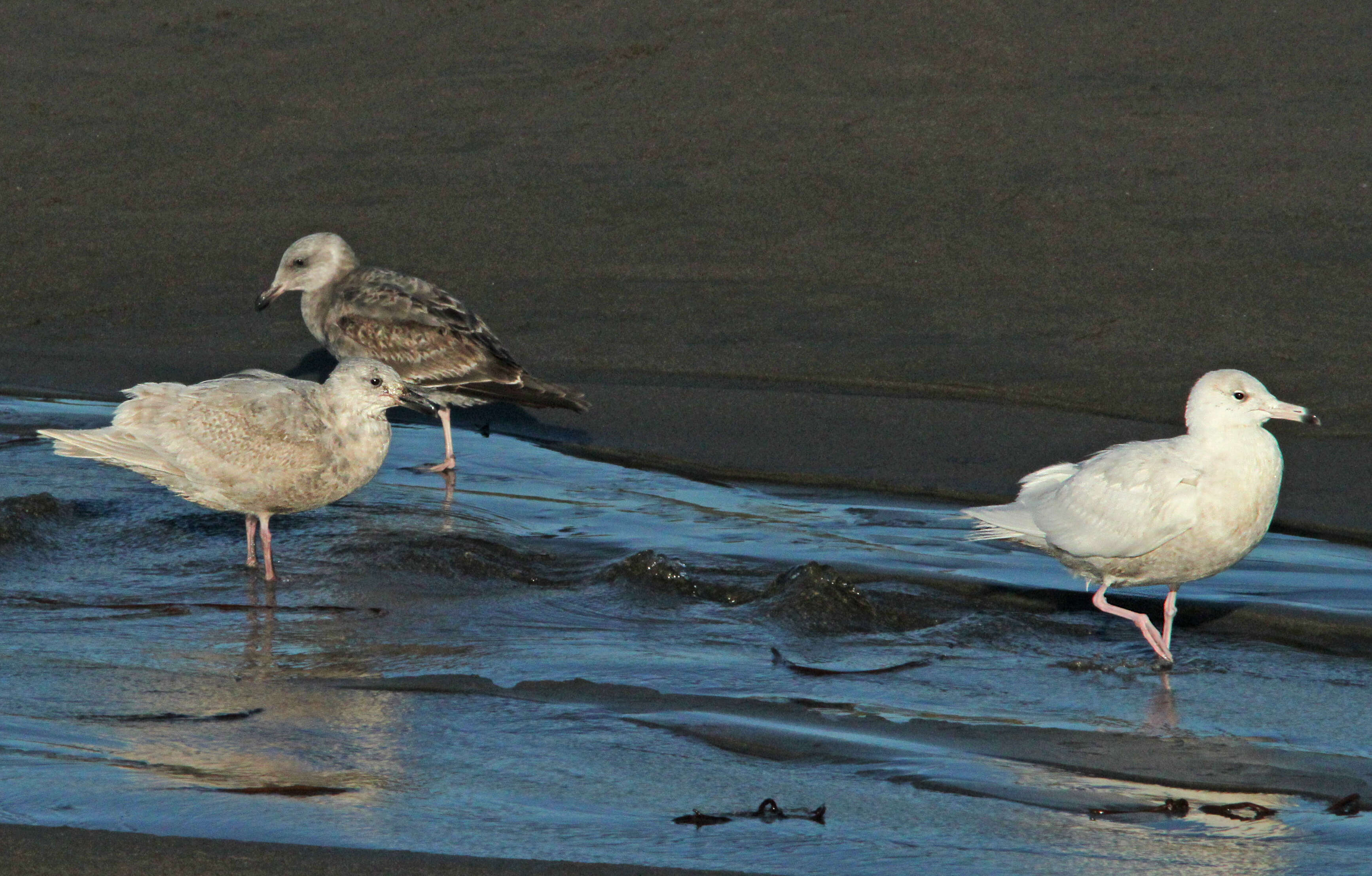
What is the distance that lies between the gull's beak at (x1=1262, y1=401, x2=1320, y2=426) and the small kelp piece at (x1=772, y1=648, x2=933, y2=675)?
173 centimetres

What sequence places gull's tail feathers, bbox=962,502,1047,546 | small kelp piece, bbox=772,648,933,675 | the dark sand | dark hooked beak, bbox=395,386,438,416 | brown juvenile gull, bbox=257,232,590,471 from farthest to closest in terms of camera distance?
the dark sand < brown juvenile gull, bbox=257,232,590,471 < dark hooked beak, bbox=395,386,438,416 < gull's tail feathers, bbox=962,502,1047,546 < small kelp piece, bbox=772,648,933,675

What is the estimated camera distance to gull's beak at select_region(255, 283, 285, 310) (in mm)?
10500

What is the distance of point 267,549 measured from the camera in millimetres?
7148

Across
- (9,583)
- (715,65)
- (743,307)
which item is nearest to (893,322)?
(743,307)

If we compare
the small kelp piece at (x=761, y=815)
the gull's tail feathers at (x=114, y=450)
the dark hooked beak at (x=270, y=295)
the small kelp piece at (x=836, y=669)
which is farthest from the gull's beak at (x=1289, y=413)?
the dark hooked beak at (x=270, y=295)

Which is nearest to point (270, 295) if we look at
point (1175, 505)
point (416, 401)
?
point (416, 401)

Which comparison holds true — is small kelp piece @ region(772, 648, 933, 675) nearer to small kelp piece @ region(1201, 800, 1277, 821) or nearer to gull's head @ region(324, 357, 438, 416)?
small kelp piece @ region(1201, 800, 1277, 821)

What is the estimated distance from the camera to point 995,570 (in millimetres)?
7465

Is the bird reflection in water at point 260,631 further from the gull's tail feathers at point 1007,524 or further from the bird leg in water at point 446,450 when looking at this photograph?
the gull's tail feathers at point 1007,524

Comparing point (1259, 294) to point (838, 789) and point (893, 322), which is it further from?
point (838, 789)

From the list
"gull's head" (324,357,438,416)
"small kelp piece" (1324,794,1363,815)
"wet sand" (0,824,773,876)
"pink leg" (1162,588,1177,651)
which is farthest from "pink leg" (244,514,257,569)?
"small kelp piece" (1324,794,1363,815)

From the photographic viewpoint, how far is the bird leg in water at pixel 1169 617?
21.3 feet

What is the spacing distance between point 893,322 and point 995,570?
133 inches

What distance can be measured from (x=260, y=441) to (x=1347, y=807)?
14.6 feet
